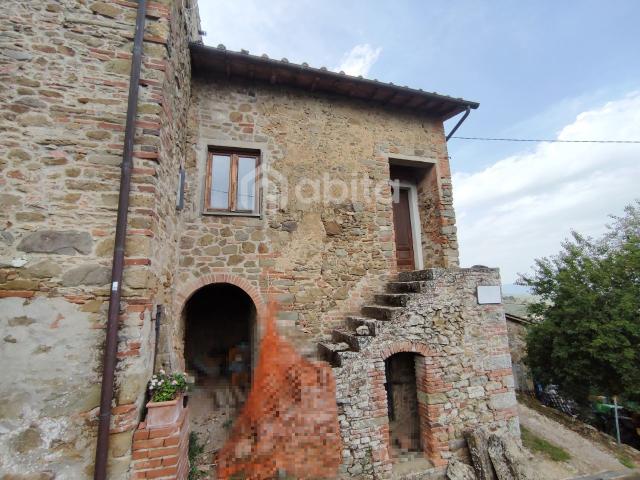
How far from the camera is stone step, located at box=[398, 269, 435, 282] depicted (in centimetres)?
463

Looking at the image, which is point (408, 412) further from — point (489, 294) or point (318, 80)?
point (318, 80)

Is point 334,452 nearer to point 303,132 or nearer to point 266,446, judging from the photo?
point 266,446

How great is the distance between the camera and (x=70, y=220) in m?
2.65

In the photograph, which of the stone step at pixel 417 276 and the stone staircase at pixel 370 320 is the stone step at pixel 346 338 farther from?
the stone step at pixel 417 276

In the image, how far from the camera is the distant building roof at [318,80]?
4719 mm

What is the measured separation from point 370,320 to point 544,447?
3.75 metres

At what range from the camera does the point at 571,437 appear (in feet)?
17.3

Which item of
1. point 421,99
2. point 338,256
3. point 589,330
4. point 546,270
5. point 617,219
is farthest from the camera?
point 617,219

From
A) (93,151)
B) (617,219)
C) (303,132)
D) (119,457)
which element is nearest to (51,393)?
(119,457)

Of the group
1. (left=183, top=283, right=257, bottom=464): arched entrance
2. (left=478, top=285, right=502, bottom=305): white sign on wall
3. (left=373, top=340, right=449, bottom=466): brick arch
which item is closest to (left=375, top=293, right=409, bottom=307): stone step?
(left=373, top=340, right=449, bottom=466): brick arch

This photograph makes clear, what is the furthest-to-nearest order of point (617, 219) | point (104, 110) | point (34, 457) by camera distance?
point (617, 219) → point (104, 110) → point (34, 457)

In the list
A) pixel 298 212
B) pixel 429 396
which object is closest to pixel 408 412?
pixel 429 396

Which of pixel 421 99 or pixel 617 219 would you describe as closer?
pixel 421 99

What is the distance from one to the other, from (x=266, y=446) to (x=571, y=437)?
559 cm
